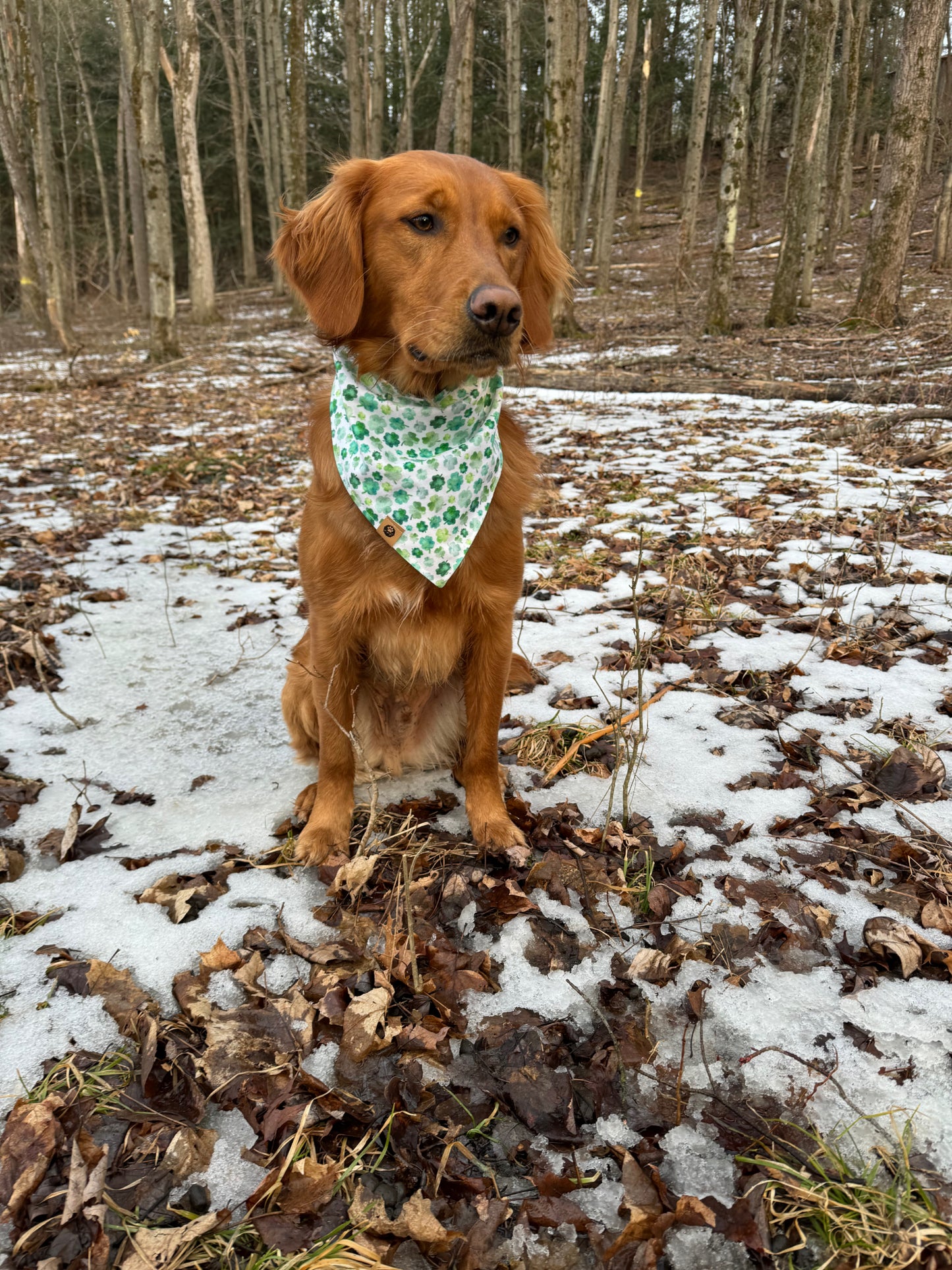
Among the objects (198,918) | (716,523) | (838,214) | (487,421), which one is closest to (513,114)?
(838,214)

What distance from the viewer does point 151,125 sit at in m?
11.0

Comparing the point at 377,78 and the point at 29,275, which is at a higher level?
the point at 377,78

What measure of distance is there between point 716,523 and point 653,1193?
414cm

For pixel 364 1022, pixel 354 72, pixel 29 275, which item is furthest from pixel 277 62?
pixel 364 1022

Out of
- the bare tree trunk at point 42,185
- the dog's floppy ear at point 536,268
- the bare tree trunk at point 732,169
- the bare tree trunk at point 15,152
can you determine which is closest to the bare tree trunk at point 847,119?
the bare tree trunk at point 732,169

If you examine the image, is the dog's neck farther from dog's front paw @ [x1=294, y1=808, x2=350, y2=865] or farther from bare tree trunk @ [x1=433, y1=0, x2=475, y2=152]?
bare tree trunk @ [x1=433, y1=0, x2=475, y2=152]

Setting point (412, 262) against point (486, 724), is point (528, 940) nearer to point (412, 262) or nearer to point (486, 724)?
point (486, 724)

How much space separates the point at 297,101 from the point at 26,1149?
17.2 meters

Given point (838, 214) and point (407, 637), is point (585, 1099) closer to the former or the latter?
point (407, 637)

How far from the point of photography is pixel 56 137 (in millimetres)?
30688

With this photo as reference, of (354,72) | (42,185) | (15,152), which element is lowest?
(42,185)

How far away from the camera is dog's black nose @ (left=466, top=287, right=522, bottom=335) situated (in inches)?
77.0

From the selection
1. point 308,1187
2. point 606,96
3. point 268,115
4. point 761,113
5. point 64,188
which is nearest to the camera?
point 308,1187

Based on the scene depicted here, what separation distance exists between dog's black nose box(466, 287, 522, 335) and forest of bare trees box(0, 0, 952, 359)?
857 millimetres
